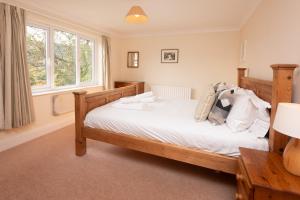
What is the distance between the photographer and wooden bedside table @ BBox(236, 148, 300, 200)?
1.05m

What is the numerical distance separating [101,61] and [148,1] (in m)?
2.47

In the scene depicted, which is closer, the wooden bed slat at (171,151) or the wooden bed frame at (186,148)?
the wooden bed frame at (186,148)

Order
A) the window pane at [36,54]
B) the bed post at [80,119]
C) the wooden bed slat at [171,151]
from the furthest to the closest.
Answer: the window pane at [36,54]
the bed post at [80,119]
the wooden bed slat at [171,151]

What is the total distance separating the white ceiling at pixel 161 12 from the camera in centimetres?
306

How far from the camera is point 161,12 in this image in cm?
353

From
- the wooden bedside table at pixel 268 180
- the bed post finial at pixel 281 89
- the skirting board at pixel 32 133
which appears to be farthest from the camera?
the skirting board at pixel 32 133

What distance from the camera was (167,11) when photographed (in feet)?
11.4

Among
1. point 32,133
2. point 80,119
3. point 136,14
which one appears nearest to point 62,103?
point 32,133

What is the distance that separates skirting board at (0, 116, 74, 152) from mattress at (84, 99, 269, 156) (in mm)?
1339

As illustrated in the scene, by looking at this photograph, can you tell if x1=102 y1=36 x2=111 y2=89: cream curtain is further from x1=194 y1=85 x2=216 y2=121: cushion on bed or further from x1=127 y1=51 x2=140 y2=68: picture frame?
x1=194 y1=85 x2=216 y2=121: cushion on bed

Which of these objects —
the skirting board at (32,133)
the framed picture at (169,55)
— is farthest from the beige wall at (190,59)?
the skirting board at (32,133)

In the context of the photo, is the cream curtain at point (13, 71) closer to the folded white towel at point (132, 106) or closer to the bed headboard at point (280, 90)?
the folded white towel at point (132, 106)

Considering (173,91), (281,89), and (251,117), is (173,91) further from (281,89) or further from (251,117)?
(281,89)

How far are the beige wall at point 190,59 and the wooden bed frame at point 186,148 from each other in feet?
6.02
